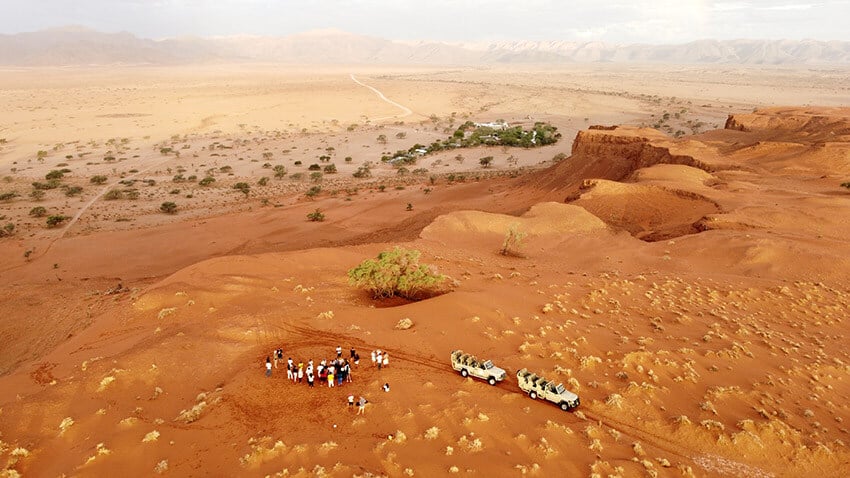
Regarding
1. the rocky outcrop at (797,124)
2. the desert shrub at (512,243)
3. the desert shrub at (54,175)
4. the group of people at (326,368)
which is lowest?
the desert shrub at (54,175)

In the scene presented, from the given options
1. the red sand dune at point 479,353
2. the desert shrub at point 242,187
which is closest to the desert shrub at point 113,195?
the desert shrub at point 242,187

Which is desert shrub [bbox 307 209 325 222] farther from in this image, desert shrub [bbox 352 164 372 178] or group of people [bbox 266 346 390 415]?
group of people [bbox 266 346 390 415]

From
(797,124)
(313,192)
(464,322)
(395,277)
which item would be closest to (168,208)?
(313,192)

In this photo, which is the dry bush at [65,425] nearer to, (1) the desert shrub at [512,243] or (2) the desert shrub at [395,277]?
(2) the desert shrub at [395,277]

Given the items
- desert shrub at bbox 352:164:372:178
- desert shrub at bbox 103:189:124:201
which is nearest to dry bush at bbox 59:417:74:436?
desert shrub at bbox 103:189:124:201

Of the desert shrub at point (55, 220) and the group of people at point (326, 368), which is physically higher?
the group of people at point (326, 368)

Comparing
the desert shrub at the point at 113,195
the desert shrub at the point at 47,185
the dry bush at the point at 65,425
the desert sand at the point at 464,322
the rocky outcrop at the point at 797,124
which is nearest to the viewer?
the desert sand at the point at 464,322

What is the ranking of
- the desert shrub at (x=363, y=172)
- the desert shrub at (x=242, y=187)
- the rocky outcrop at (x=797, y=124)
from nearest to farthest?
the rocky outcrop at (x=797, y=124) → the desert shrub at (x=242, y=187) → the desert shrub at (x=363, y=172)

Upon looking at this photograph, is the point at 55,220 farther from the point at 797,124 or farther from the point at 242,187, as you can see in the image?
the point at 797,124

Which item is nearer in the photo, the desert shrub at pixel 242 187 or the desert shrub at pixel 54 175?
the desert shrub at pixel 242 187
